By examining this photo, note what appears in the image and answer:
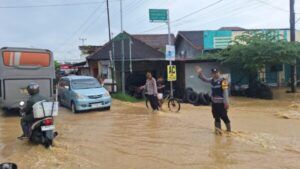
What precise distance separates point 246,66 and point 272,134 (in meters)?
12.8

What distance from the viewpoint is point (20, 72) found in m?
17.1

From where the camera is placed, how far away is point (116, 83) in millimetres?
28141

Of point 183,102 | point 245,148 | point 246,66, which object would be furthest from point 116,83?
point 245,148

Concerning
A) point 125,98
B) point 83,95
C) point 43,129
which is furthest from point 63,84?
point 43,129

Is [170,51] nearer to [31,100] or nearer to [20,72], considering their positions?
[20,72]

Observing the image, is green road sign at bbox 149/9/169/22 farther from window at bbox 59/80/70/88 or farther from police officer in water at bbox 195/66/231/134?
police officer in water at bbox 195/66/231/134

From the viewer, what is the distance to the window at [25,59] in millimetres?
16972

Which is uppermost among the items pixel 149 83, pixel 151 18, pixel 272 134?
pixel 151 18

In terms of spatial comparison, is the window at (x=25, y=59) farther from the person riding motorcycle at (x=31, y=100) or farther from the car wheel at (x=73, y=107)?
the person riding motorcycle at (x=31, y=100)

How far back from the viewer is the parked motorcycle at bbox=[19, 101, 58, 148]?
925cm

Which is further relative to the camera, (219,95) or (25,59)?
(25,59)

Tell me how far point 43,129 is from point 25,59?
8732mm

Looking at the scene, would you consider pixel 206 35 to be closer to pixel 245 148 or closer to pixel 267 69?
pixel 267 69

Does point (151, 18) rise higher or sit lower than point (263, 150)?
higher
